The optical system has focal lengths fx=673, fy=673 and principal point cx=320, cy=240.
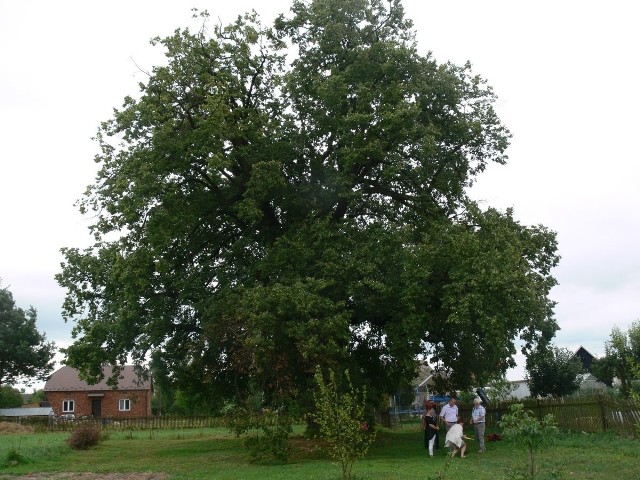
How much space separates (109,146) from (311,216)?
294 inches

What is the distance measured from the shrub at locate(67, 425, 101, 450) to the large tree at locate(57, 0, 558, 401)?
15.2 feet

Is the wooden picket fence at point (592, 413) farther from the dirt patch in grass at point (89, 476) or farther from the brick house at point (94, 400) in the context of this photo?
the brick house at point (94, 400)

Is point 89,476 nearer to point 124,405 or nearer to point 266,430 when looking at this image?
point 266,430

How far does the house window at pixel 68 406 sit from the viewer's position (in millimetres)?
62656

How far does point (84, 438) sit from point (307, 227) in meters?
12.9

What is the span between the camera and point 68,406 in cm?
6288

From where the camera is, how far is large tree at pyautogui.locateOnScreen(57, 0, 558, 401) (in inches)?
775

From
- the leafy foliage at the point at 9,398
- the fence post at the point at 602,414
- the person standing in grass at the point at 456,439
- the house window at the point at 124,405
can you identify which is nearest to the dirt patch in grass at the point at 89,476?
the person standing in grass at the point at 456,439

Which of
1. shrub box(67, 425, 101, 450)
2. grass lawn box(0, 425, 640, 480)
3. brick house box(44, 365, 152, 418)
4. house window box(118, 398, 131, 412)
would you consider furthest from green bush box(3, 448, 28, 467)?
house window box(118, 398, 131, 412)

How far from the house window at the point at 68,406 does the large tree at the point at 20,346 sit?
13.4 ft

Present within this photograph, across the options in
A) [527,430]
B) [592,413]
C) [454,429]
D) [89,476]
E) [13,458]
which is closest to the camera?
[527,430]

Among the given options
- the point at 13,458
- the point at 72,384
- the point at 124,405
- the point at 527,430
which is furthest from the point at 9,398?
the point at 527,430

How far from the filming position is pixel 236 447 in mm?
25562

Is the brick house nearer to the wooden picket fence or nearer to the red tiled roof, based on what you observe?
the red tiled roof
